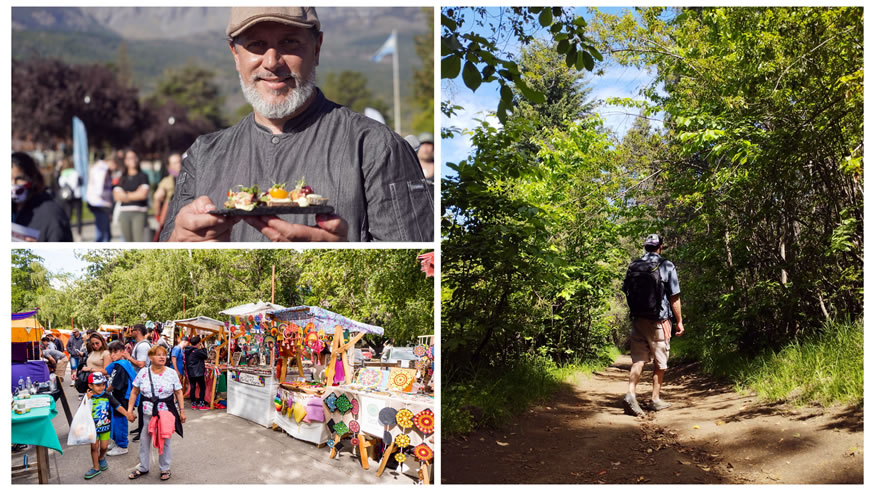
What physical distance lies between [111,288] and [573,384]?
4978 millimetres

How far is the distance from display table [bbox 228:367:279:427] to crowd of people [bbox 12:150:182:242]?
237 cm

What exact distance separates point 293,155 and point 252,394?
2.94 metres

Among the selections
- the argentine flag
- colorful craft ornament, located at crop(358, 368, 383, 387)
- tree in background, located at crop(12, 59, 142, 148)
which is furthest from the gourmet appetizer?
colorful craft ornament, located at crop(358, 368, 383, 387)

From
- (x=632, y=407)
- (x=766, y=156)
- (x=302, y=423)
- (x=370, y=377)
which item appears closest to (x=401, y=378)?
(x=370, y=377)

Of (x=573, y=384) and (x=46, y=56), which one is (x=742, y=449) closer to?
(x=573, y=384)

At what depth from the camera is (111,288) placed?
14.0 feet

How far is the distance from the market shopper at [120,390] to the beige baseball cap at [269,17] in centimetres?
255

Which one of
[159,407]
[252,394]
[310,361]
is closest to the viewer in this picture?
[159,407]

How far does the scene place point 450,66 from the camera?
3.76 meters

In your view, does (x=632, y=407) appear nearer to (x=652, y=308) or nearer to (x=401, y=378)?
(x=652, y=308)

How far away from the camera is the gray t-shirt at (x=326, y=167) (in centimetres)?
342

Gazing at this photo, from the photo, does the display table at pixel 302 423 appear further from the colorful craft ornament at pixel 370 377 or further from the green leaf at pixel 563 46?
the green leaf at pixel 563 46

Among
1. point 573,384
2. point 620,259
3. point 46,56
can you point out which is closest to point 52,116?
point 46,56

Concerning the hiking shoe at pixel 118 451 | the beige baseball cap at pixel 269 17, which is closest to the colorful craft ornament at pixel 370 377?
the hiking shoe at pixel 118 451
